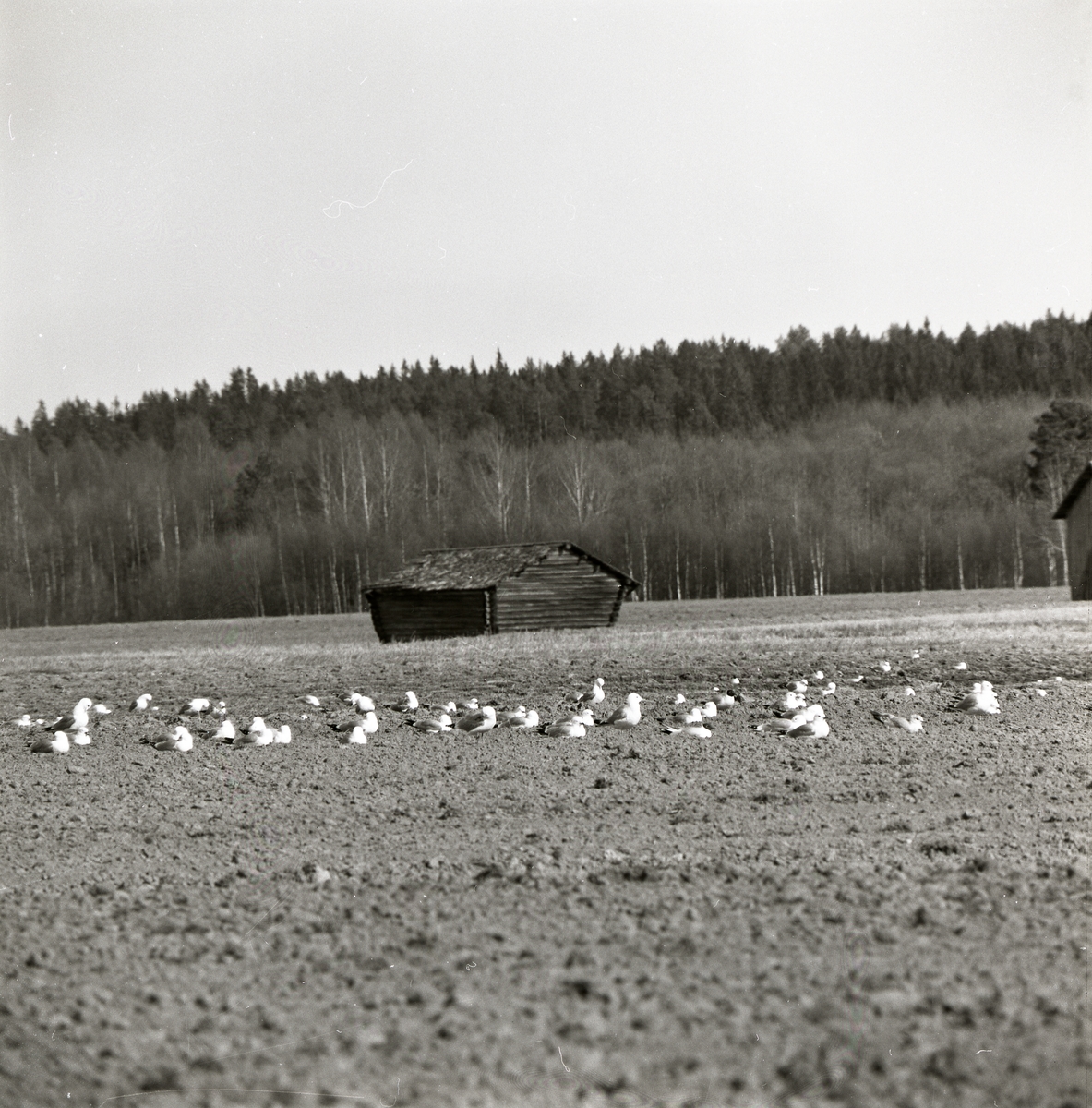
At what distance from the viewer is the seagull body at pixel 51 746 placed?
1386 centimetres

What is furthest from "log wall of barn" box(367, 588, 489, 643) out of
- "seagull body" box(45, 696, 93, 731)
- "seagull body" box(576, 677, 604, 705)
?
"seagull body" box(45, 696, 93, 731)

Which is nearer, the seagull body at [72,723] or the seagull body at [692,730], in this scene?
the seagull body at [692,730]

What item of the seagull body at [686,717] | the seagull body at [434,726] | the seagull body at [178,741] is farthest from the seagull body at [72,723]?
the seagull body at [686,717]

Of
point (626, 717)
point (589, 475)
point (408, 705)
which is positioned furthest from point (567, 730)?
point (589, 475)

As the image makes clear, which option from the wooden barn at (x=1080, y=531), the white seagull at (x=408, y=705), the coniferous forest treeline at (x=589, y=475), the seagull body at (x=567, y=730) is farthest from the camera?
the coniferous forest treeline at (x=589, y=475)

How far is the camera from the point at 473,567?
3981 centimetres

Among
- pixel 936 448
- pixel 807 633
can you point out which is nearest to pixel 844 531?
pixel 936 448

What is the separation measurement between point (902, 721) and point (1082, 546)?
125 feet

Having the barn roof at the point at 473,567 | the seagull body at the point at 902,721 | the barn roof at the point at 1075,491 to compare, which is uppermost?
the barn roof at the point at 1075,491

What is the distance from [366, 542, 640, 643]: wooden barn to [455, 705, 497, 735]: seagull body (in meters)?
22.6

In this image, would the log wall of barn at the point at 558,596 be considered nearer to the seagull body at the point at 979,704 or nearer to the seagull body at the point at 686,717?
the seagull body at the point at 686,717

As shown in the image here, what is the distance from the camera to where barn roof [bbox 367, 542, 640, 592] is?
3834cm

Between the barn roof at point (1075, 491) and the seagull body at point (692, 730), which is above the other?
the barn roof at point (1075, 491)

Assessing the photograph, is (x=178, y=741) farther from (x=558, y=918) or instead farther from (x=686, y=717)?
(x=558, y=918)
